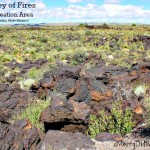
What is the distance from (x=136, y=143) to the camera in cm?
825

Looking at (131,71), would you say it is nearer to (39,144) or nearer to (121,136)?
(121,136)

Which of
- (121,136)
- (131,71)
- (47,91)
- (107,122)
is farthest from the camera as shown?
(131,71)

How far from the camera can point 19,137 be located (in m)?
7.69

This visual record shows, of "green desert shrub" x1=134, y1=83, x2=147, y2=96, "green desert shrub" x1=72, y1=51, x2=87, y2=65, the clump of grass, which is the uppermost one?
"green desert shrub" x1=134, y1=83, x2=147, y2=96

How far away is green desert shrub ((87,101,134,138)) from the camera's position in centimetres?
916

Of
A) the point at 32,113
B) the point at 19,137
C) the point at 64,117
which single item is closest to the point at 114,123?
the point at 64,117

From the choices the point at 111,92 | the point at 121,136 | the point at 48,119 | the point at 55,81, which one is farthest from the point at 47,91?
the point at 121,136

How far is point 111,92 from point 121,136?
7.32 ft

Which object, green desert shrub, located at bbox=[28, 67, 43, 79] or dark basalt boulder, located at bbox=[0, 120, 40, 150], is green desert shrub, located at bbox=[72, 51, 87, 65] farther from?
dark basalt boulder, located at bbox=[0, 120, 40, 150]

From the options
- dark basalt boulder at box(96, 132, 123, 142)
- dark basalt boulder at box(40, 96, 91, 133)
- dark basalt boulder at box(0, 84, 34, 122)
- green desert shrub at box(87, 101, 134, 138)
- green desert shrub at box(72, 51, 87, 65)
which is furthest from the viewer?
green desert shrub at box(72, 51, 87, 65)

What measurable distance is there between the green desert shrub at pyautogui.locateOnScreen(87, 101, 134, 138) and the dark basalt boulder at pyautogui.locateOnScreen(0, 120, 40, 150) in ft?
5.60

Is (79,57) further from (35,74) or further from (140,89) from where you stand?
(140,89)

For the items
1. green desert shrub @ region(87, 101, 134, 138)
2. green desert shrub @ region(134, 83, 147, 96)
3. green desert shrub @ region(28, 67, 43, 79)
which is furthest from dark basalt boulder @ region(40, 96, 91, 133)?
green desert shrub @ region(28, 67, 43, 79)

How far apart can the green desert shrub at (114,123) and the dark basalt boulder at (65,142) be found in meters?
0.98
